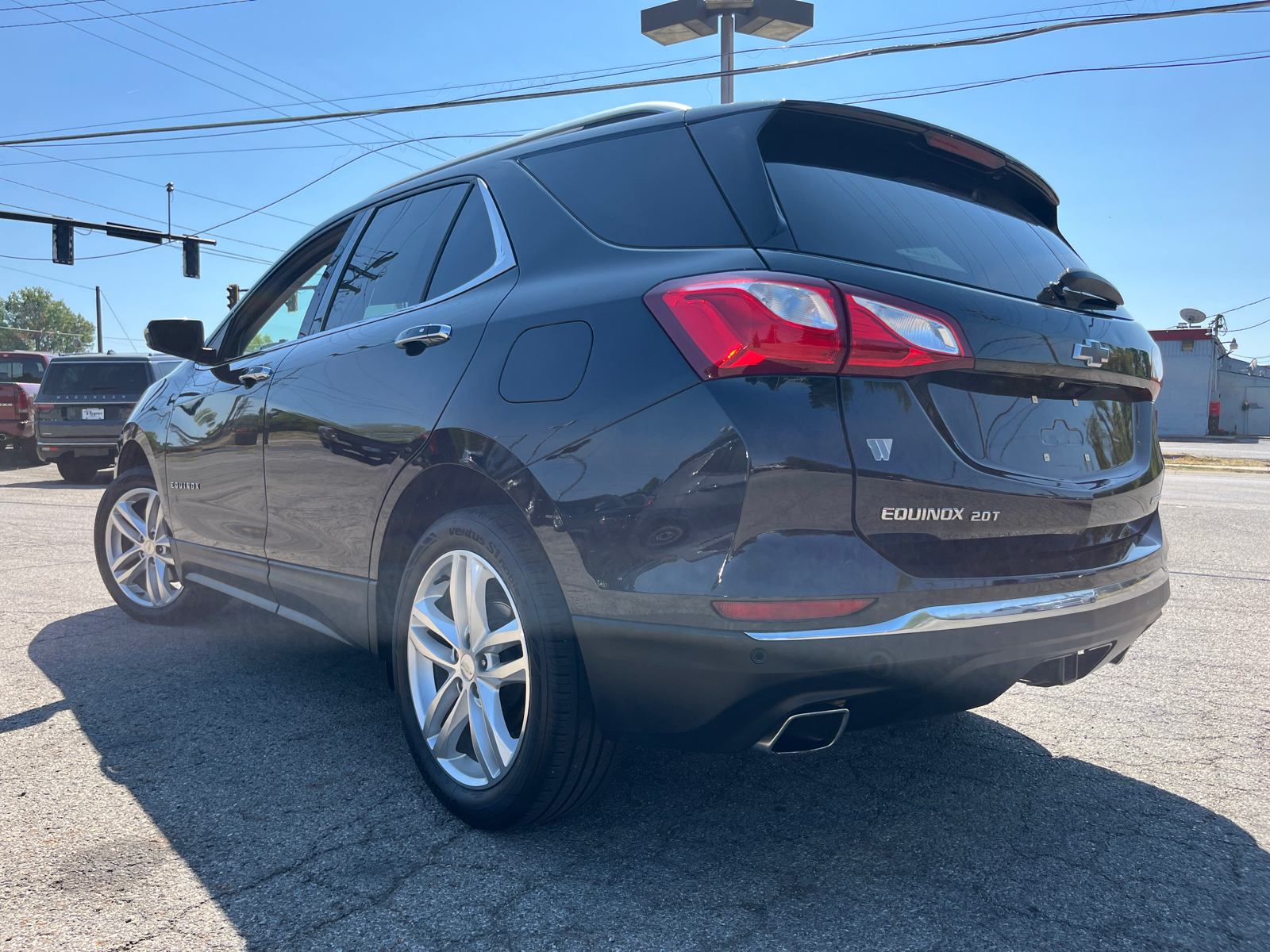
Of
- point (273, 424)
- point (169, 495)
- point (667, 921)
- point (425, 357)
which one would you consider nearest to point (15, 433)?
point (169, 495)

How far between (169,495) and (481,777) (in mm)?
2677

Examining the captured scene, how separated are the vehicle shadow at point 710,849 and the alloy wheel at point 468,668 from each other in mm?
192

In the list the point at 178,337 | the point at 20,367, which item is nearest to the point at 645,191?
the point at 178,337

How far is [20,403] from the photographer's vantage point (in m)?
17.2

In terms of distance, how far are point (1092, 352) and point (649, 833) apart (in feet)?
5.57

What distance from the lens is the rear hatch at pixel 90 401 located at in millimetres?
14438

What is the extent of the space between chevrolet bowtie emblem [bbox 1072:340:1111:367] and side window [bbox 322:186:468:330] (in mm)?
1902

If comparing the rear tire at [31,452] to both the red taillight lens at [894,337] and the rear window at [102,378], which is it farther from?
the red taillight lens at [894,337]

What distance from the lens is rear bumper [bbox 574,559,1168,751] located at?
1962mm

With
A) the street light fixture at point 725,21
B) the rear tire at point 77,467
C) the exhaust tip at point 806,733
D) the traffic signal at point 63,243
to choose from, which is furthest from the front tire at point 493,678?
the traffic signal at point 63,243

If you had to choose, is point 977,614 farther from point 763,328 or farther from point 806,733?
point 763,328

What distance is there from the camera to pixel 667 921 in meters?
2.09

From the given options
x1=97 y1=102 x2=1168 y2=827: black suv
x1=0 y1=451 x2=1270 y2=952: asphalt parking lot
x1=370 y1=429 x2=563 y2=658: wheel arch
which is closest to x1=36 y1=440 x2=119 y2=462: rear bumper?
x1=0 y1=451 x2=1270 y2=952: asphalt parking lot

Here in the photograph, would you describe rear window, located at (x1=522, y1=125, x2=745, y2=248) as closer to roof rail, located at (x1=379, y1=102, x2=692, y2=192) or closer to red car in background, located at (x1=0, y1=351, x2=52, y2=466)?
roof rail, located at (x1=379, y1=102, x2=692, y2=192)
